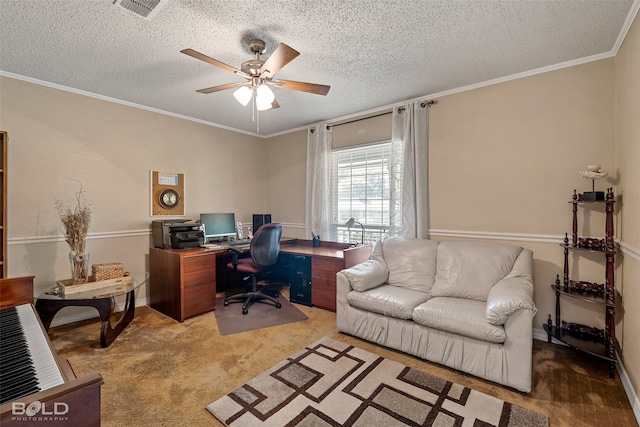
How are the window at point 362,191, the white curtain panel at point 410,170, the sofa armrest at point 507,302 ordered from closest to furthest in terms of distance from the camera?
the sofa armrest at point 507,302, the white curtain panel at point 410,170, the window at point 362,191

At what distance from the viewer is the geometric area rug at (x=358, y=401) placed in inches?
66.5

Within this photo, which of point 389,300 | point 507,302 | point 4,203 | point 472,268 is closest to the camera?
point 507,302

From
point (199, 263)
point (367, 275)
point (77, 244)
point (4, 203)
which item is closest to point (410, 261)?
point (367, 275)

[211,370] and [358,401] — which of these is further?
[211,370]

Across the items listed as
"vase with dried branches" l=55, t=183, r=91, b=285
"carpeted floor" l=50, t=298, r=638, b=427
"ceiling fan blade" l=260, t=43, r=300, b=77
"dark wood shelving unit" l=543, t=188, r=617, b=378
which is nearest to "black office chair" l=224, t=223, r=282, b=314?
"carpeted floor" l=50, t=298, r=638, b=427

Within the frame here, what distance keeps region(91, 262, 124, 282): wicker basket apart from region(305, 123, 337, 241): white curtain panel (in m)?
2.39

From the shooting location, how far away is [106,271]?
9.21ft

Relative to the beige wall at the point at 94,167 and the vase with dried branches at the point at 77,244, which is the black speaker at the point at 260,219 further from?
the vase with dried branches at the point at 77,244

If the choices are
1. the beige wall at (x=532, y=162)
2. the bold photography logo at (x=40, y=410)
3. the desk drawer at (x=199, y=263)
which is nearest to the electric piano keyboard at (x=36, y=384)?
the bold photography logo at (x=40, y=410)

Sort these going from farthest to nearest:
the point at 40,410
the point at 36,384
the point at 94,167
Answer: the point at 94,167
the point at 36,384
the point at 40,410

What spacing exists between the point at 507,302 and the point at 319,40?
7.66 ft

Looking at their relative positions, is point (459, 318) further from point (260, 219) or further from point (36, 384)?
point (260, 219)

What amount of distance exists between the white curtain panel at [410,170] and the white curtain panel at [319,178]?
40.2 inches

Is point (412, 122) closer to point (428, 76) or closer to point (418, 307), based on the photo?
point (428, 76)
